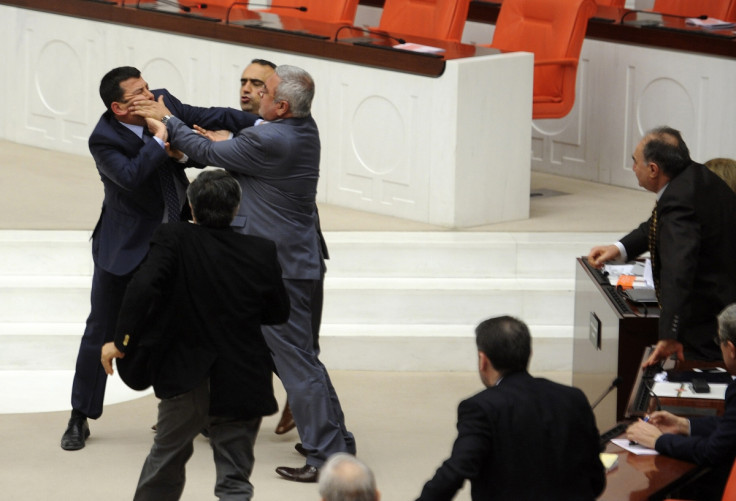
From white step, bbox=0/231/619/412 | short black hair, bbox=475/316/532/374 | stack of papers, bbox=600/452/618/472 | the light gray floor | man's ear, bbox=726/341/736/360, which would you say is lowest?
the light gray floor

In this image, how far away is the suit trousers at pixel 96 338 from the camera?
550 centimetres

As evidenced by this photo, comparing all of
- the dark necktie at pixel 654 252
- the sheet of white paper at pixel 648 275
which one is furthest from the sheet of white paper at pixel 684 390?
the sheet of white paper at pixel 648 275

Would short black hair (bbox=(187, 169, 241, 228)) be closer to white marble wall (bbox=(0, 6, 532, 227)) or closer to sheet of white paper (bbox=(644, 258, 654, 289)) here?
sheet of white paper (bbox=(644, 258, 654, 289))

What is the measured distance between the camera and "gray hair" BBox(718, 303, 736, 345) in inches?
154

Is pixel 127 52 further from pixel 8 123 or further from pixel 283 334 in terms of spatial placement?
pixel 283 334

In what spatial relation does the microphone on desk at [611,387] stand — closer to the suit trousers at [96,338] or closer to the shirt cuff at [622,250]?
the shirt cuff at [622,250]

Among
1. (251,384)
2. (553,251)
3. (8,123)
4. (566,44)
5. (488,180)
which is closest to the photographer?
(251,384)

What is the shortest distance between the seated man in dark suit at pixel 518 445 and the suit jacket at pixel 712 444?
561 millimetres

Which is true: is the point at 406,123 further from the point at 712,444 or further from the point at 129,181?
the point at 712,444

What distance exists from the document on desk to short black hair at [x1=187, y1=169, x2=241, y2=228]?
4.58 ft

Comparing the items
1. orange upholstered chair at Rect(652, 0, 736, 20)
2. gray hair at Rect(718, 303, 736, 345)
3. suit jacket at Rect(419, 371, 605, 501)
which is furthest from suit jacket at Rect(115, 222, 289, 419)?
orange upholstered chair at Rect(652, 0, 736, 20)

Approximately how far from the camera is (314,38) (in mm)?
8281

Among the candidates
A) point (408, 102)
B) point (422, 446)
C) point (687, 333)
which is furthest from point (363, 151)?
point (687, 333)

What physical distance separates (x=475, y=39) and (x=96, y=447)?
222 inches
